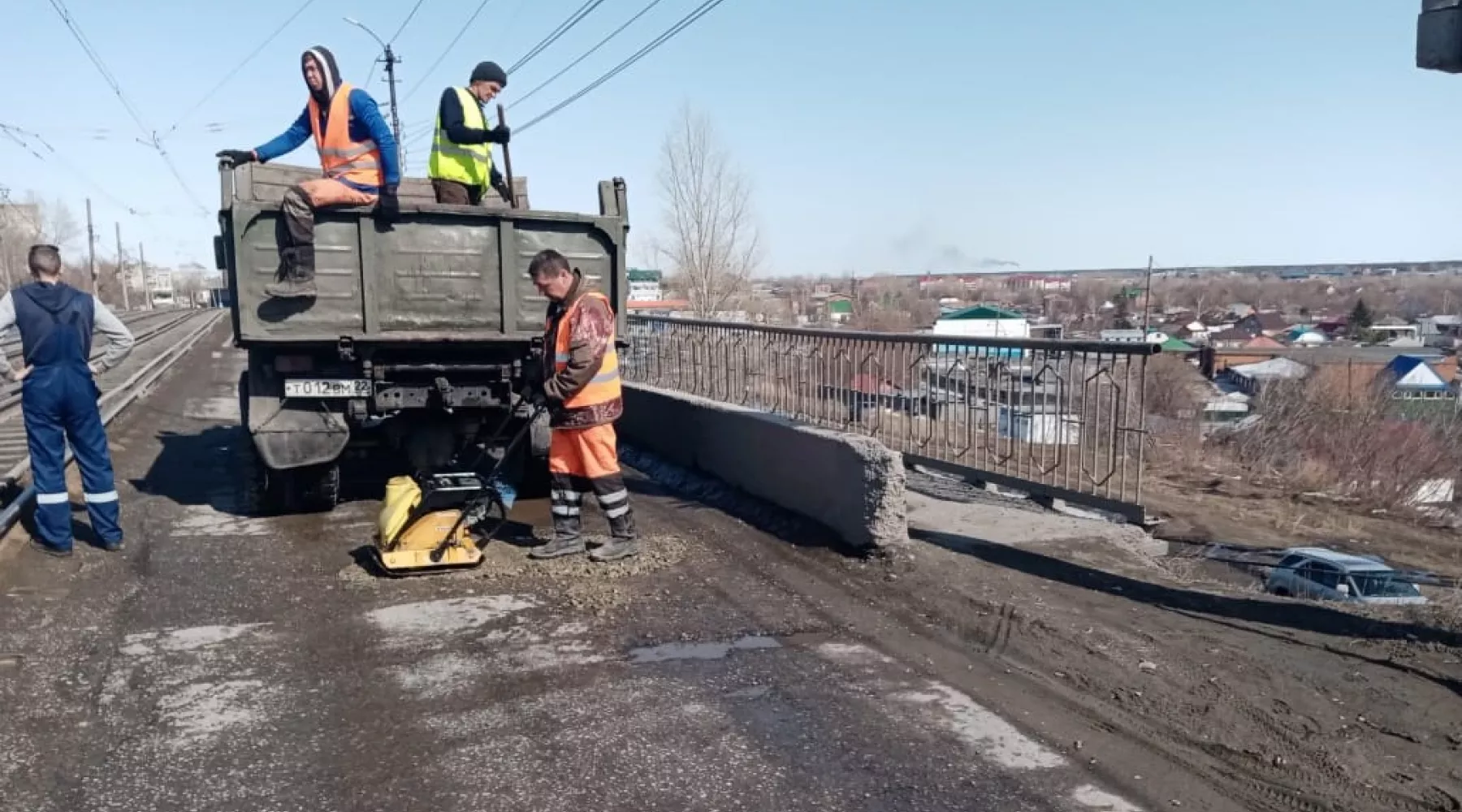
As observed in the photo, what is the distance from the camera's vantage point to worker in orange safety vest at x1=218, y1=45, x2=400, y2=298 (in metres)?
6.40

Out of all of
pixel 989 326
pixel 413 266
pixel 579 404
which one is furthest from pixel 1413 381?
pixel 413 266

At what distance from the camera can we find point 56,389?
19.5 ft

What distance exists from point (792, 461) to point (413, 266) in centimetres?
290

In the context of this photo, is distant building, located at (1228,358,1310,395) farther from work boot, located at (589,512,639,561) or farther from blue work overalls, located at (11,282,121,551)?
blue work overalls, located at (11,282,121,551)

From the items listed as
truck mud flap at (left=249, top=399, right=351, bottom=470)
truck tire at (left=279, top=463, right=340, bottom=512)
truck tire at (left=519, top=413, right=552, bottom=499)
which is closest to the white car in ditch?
truck tire at (left=519, top=413, right=552, bottom=499)

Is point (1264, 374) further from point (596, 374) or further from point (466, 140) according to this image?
point (596, 374)

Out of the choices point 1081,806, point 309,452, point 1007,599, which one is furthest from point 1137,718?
point 309,452

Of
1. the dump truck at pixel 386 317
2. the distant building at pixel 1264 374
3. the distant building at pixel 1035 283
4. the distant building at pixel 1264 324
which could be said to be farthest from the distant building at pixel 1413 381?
the distant building at pixel 1035 283

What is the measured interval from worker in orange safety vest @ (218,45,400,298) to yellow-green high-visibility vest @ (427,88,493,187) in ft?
1.63

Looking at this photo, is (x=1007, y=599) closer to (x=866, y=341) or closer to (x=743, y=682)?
(x=743, y=682)

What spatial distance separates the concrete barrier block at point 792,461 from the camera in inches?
238

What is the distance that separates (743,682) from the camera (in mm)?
4270

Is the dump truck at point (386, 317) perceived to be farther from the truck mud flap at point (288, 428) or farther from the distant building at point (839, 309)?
the distant building at point (839, 309)

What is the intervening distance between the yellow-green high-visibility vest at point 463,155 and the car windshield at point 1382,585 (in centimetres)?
740
